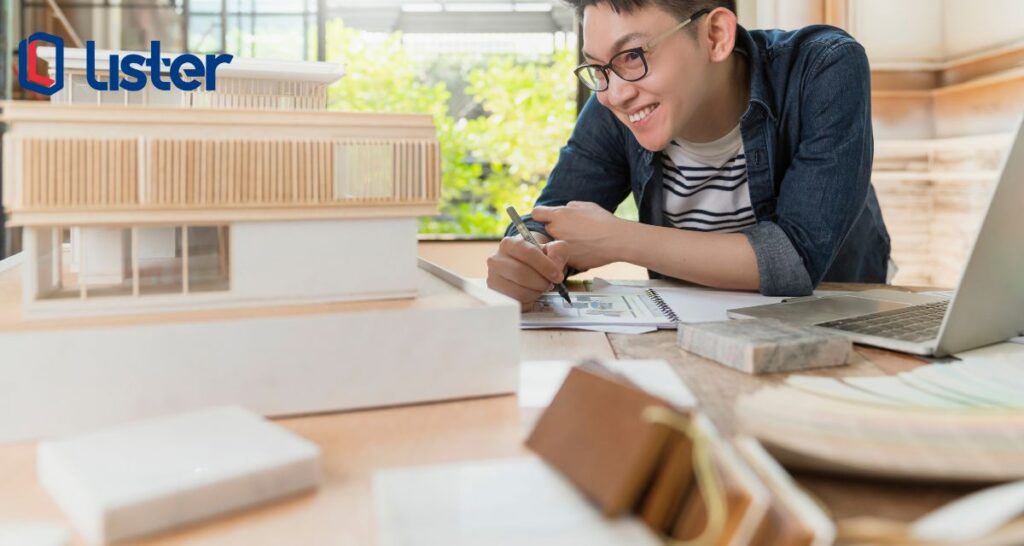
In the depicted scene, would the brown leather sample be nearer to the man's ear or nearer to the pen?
the pen

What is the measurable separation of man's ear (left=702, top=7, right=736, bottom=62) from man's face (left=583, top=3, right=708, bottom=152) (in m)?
0.03

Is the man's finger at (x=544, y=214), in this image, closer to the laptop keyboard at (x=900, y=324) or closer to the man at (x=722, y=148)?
the man at (x=722, y=148)

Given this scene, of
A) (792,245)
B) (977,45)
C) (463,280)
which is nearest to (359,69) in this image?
(977,45)

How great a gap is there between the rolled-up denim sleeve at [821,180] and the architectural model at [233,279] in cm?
71

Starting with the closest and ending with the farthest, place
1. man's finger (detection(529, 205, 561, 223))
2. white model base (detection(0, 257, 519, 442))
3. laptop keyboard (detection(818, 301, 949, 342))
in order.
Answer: white model base (detection(0, 257, 519, 442))
laptop keyboard (detection(818, 301, 949, 342))
man's finger (detection(529, 205, 561, 223))

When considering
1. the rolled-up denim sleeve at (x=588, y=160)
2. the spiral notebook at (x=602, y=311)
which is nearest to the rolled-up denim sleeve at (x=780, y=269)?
the spiral notebook at (x=602, y=311)

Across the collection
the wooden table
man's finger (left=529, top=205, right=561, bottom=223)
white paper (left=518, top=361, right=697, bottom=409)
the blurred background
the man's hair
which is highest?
the blurred background

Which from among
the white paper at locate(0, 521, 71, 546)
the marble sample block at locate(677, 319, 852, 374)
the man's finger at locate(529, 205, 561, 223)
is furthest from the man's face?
the white paper at locate(0, 521, 71, 546)

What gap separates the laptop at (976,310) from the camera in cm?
69

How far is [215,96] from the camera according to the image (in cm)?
84

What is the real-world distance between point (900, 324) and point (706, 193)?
705mm

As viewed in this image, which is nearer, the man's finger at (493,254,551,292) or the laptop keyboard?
the laptop keyboard

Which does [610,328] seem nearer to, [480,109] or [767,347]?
[767,347]

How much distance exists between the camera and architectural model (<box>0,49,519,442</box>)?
529mm
